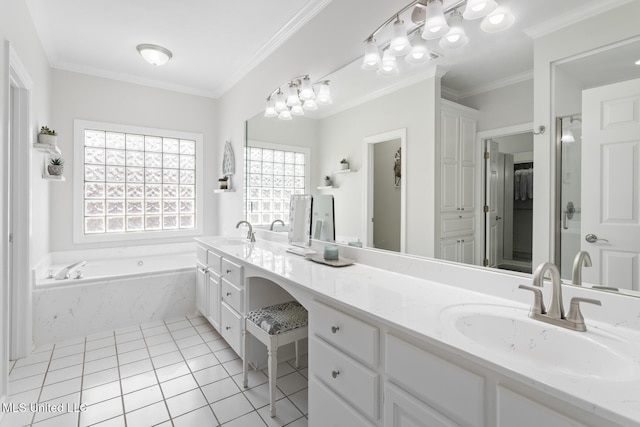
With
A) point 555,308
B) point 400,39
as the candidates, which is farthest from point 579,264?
point 400,39

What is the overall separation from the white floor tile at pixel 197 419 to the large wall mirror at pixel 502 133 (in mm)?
1314

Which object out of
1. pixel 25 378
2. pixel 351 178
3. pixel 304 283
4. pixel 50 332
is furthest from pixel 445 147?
pixel 50 332

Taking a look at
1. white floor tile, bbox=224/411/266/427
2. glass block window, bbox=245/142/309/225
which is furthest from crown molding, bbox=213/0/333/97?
white floor tile, bbox=224/411/266/427

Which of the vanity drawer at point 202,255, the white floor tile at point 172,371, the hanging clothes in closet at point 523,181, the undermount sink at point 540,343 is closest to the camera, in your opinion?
the undermount sink at point 540,343

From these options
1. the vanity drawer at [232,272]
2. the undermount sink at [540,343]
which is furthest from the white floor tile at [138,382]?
the undermount sink at [540,343]

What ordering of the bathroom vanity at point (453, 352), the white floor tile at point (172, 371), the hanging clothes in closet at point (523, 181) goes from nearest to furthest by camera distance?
the bathroom vanity at point (453, 352) < the hanging clothes in closet at point (523, 181) < the white floor tile at point (172, 371)

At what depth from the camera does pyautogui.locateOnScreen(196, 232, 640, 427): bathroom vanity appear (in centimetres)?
69

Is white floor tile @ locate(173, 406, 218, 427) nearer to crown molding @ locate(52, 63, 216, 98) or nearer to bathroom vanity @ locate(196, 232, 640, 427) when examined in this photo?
bathroom vanity @ locate(196, 232, 640, 427)

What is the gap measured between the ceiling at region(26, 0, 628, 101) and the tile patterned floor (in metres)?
→ 1.97

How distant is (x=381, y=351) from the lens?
42.4 inches

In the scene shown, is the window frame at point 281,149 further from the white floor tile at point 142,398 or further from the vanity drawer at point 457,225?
the white floor tile at point 142,398

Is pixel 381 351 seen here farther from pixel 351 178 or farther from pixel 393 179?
pixel 351 178

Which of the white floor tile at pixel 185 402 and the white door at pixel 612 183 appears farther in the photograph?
the white floor tile at pixel 185 402

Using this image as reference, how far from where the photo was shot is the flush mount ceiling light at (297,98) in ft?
7.26
